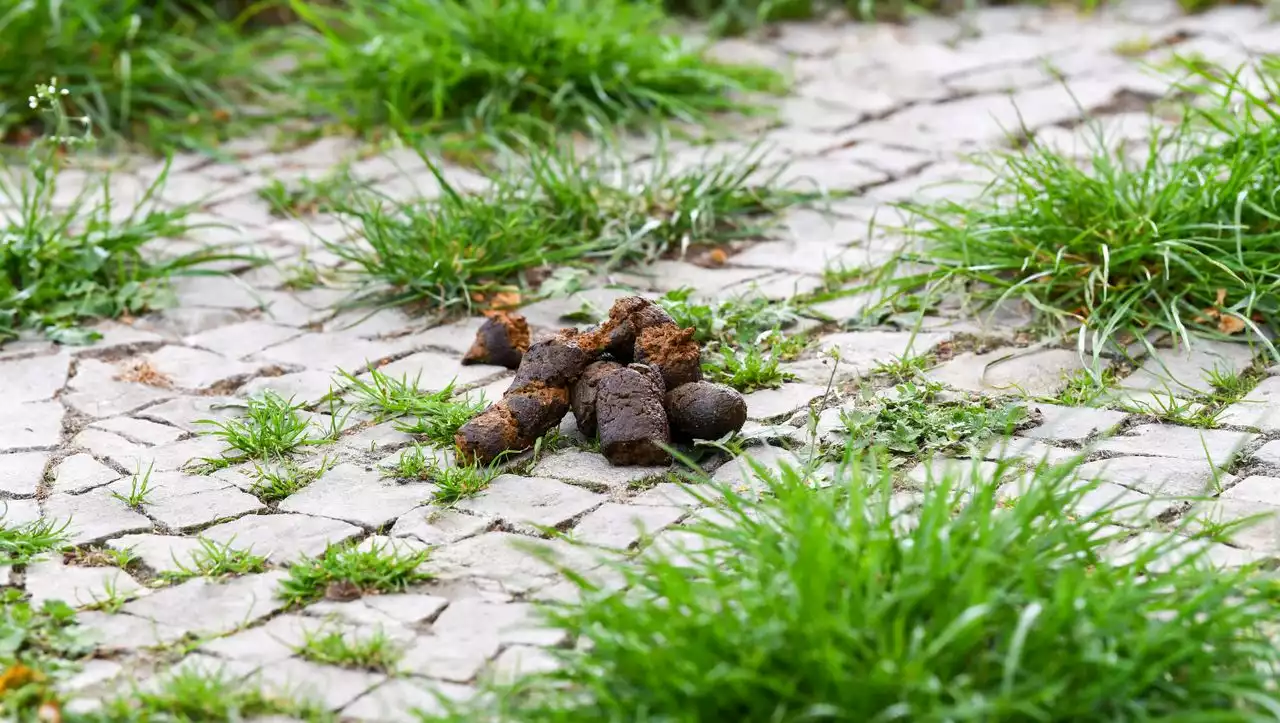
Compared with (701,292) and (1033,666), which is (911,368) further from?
(1033,666)

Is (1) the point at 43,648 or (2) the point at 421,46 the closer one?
(1) the point at 43,648

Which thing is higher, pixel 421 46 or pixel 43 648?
pixel 421 46

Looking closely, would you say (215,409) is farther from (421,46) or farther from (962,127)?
(962,127)

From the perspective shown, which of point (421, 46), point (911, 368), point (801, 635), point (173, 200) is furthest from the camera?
point (421, 46)

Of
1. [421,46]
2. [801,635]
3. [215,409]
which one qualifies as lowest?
[215,409]

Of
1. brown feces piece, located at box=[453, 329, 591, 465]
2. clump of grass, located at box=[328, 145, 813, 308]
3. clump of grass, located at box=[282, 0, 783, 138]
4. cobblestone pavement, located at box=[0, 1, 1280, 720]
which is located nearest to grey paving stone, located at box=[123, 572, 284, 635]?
cobblestone pavement, located at box=[0, 1, 1280, 720]

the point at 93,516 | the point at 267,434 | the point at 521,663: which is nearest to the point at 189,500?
the point at 93,516

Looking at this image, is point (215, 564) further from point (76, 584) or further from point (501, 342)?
point (501, 342)

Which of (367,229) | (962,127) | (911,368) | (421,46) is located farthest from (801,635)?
(421,46)

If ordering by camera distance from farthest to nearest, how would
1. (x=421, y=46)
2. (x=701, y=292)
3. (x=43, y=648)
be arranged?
(x=421, y=46) < (x=701, y=292) < (x=43, y=648)
